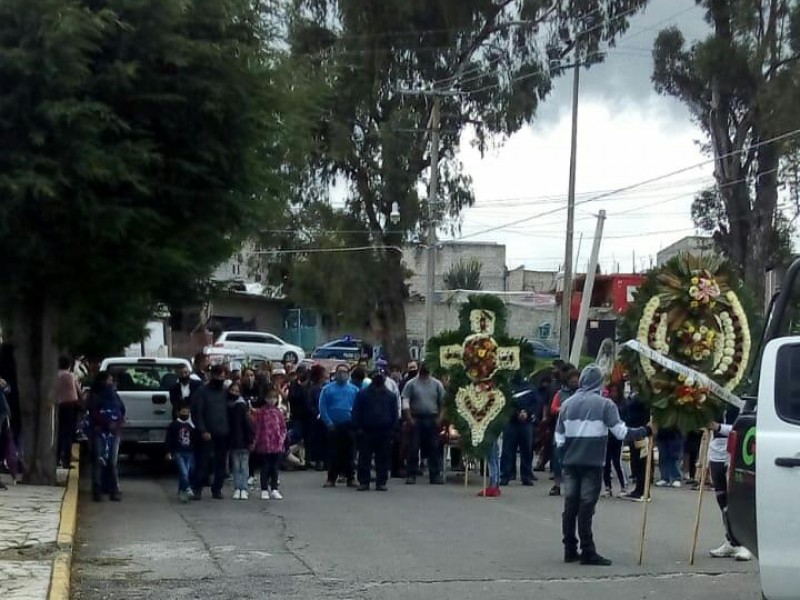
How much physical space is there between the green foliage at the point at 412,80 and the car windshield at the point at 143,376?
16.0 meters

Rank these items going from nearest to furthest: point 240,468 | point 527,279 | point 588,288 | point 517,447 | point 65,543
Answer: point 65,543 < point 240,468 < point 517,447 < point 588,288 < point 527,279

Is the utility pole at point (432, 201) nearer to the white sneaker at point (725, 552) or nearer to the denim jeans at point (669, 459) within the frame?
the denim jeans at point (669, 459)

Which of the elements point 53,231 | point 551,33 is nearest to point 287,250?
point 551,33

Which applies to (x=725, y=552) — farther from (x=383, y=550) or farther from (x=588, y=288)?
(x=588, y=288)

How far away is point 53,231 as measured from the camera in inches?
631

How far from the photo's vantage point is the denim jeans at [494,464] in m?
19.3

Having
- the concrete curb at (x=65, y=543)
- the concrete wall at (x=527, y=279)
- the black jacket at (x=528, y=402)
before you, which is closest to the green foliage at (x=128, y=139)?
the concrete curb at (x=65, y=543)

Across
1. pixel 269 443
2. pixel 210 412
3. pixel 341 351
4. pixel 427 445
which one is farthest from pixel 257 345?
pixel 210 412

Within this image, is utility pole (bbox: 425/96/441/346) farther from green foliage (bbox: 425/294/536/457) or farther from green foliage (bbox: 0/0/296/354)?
green foliage (bbox: 0/0/296/354)

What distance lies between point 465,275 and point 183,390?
66784 millimetres

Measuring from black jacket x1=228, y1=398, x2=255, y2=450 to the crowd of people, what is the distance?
18mm

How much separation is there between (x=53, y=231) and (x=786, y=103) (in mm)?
23793

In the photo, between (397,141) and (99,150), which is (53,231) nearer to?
(99,150)

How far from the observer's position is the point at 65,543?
1255cm
